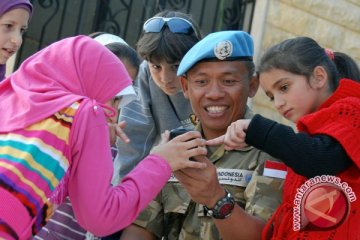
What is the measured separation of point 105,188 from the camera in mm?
1829

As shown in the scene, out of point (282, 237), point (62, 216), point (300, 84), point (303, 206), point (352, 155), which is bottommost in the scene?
point (62, 216)

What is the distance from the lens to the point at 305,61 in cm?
208

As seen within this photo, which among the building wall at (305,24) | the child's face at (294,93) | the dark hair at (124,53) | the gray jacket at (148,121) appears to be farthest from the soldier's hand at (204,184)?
the building wall at (305,24)

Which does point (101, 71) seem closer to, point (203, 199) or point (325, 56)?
point (203, 199)

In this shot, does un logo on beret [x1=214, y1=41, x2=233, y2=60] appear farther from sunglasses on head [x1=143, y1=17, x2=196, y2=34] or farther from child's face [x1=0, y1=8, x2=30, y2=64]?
child's face [x1=0, y1=8, x2=30, y2=64]

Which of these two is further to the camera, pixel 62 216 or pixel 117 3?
pixel 117 3

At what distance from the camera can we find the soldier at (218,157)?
220cm

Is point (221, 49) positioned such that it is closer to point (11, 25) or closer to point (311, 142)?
point (311, 142)

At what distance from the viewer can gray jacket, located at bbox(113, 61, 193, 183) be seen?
2885 mm

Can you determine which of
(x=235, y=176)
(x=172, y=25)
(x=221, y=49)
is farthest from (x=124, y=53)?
(x=235, y=176)

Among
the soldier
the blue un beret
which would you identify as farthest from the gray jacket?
the blue un beret

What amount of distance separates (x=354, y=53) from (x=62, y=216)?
4158mm

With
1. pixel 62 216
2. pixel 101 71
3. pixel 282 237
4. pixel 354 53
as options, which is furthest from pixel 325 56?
pixel 354 53
